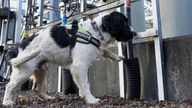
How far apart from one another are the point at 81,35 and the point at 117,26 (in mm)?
336

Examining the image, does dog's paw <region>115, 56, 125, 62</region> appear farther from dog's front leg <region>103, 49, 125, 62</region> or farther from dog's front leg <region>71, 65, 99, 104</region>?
dog's front leg <region>71, 65, 99, 104</region>

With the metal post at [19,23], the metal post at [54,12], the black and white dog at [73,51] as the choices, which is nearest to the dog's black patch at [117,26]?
the black and white dog at [73,51]

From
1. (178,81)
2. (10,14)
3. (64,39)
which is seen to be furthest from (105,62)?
(10,14)

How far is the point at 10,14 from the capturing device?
5.57 meters

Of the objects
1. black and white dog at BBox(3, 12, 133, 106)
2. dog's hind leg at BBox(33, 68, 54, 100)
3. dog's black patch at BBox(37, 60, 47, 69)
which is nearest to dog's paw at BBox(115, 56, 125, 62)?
black and white dog at BBox(3, 12, 133, 106)

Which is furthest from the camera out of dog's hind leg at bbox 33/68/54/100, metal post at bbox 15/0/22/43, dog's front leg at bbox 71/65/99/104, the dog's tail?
metal post at bbox 15/0/22/43

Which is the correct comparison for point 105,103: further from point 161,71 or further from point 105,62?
point 105,62

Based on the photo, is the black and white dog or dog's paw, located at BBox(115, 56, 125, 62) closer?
the black and white dog

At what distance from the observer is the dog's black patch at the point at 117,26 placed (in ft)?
8.61

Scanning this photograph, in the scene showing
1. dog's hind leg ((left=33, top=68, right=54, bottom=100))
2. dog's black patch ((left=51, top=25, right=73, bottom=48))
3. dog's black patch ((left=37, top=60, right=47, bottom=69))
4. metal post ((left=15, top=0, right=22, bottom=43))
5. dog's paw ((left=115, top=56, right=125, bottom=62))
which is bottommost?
dog's hind leg ((left=33, top=68, right=54, bottom=100))

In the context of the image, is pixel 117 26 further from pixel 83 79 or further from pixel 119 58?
pixel 83 79

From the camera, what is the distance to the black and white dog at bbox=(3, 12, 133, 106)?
102 inches

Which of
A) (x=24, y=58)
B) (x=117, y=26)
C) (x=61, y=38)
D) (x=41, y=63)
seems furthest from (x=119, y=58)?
(x=24, y=58)

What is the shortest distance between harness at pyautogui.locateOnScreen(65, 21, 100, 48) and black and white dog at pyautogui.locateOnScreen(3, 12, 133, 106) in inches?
1.1
